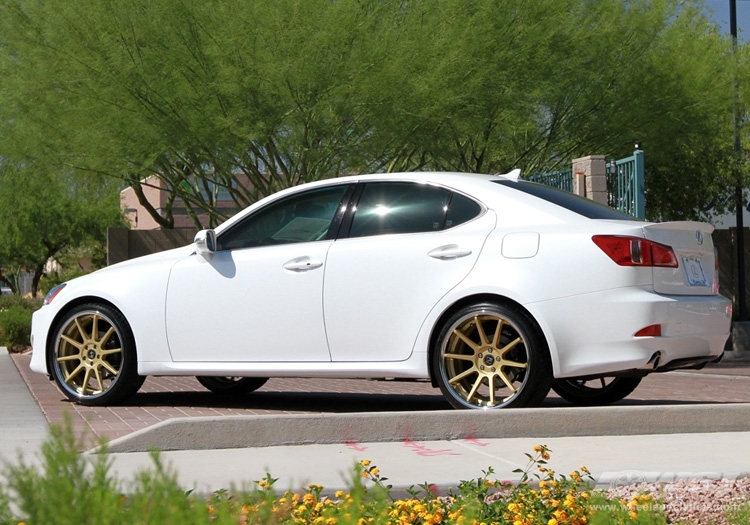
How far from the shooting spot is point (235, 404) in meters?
9.88

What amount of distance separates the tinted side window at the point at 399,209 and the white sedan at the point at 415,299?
0.01 metres

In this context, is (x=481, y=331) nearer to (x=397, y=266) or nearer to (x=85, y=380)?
(x=397, y=266)

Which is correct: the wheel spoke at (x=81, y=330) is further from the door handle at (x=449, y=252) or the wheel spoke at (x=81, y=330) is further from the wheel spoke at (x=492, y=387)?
the wheel spoke at (x=492, y=387)

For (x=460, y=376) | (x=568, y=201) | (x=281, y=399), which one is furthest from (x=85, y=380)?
(x=568, y=201)

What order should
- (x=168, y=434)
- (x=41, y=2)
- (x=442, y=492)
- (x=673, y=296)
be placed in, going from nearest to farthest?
(x=442, y=492) < (x=168, y=434) < (x=673, y=296) < (x=41, y=2)

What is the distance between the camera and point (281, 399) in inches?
408

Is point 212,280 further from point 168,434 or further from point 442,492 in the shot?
point 442,492

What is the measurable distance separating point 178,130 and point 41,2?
3.76 meters

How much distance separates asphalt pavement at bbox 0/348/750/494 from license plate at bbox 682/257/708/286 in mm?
946

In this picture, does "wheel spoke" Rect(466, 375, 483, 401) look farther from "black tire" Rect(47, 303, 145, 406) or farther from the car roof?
"black tire" Rect(47, 303, 145, 406)

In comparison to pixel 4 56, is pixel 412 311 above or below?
below

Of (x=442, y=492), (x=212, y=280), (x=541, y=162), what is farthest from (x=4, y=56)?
(x=442, y=492)

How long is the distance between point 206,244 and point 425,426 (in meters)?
2.63

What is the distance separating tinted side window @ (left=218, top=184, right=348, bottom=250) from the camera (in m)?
8.99
